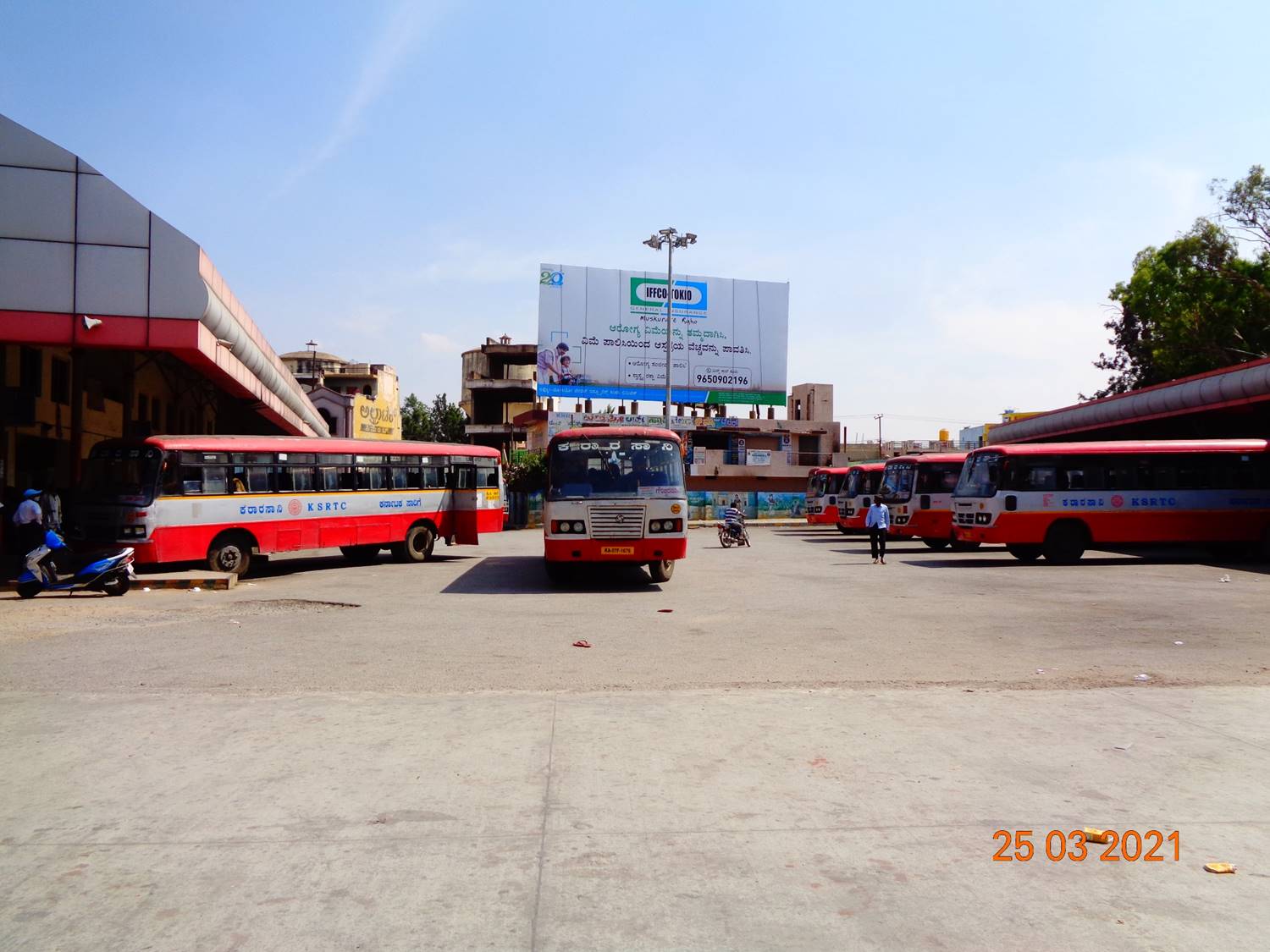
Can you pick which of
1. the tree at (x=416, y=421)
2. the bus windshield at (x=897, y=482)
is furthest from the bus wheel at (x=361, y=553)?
the tree at (x=416, y=421)

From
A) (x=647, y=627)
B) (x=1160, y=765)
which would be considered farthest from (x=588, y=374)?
(x=1160, y=765)

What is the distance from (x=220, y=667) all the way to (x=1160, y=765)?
7678mm

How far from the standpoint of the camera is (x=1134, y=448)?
23156 millimetres

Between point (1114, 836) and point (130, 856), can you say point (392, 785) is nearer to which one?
point (130, 856)

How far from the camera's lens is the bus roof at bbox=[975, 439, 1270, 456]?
22.6 meters

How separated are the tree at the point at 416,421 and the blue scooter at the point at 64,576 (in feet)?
221

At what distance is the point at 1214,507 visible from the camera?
23.1 meters

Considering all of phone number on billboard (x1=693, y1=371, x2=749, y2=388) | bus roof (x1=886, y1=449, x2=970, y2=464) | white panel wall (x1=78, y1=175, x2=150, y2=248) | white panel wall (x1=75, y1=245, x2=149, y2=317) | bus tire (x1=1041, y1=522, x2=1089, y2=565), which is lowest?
bus tire (x1=1041, y1=522, x2=1089, y2=565)

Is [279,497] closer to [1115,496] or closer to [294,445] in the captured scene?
[294,445]

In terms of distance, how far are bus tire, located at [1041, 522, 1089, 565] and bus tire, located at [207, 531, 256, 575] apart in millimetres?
17288

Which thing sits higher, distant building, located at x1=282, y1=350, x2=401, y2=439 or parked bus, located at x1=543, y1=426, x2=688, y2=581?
distant building, located at x1=282, y1=350, x2=401, y2=439

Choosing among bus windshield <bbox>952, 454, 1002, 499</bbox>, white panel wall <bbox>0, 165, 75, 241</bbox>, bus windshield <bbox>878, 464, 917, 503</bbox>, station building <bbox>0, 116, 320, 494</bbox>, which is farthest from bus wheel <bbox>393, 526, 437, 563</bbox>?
bus windshield <bbox>878, 464, 917, 503</bbox>
